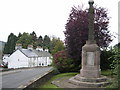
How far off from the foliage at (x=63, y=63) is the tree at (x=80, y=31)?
44.9 inches

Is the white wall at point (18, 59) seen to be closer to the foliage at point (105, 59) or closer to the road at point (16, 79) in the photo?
the road at point (16, 79)

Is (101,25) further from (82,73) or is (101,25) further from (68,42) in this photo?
(82,73)

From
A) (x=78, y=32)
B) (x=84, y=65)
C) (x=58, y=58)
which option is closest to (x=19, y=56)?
(x=58, y=58)

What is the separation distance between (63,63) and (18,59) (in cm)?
3511

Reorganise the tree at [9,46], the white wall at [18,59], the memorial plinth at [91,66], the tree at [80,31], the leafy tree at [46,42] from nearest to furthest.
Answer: the memorial plinth at [91,66]
the tree at [80,31]
the white wall at [18,59]
the tree at [9,46]
the leafy tree at [46,42]

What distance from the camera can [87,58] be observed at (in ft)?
45.9

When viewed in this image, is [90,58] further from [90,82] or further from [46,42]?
[46,42]

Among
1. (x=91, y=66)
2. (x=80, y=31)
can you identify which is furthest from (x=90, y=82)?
(x=80, y=31)

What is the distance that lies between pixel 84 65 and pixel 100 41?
507 cm

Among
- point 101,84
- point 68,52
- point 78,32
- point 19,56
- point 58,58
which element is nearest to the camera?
point 101,84

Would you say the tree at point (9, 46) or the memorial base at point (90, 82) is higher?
the tree at point (9, 46)

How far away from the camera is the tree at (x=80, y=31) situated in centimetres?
1786

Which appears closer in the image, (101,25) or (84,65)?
(84,65)

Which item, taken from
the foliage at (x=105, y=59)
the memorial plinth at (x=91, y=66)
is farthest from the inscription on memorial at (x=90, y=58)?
the foliage at (x=105, y=59)
